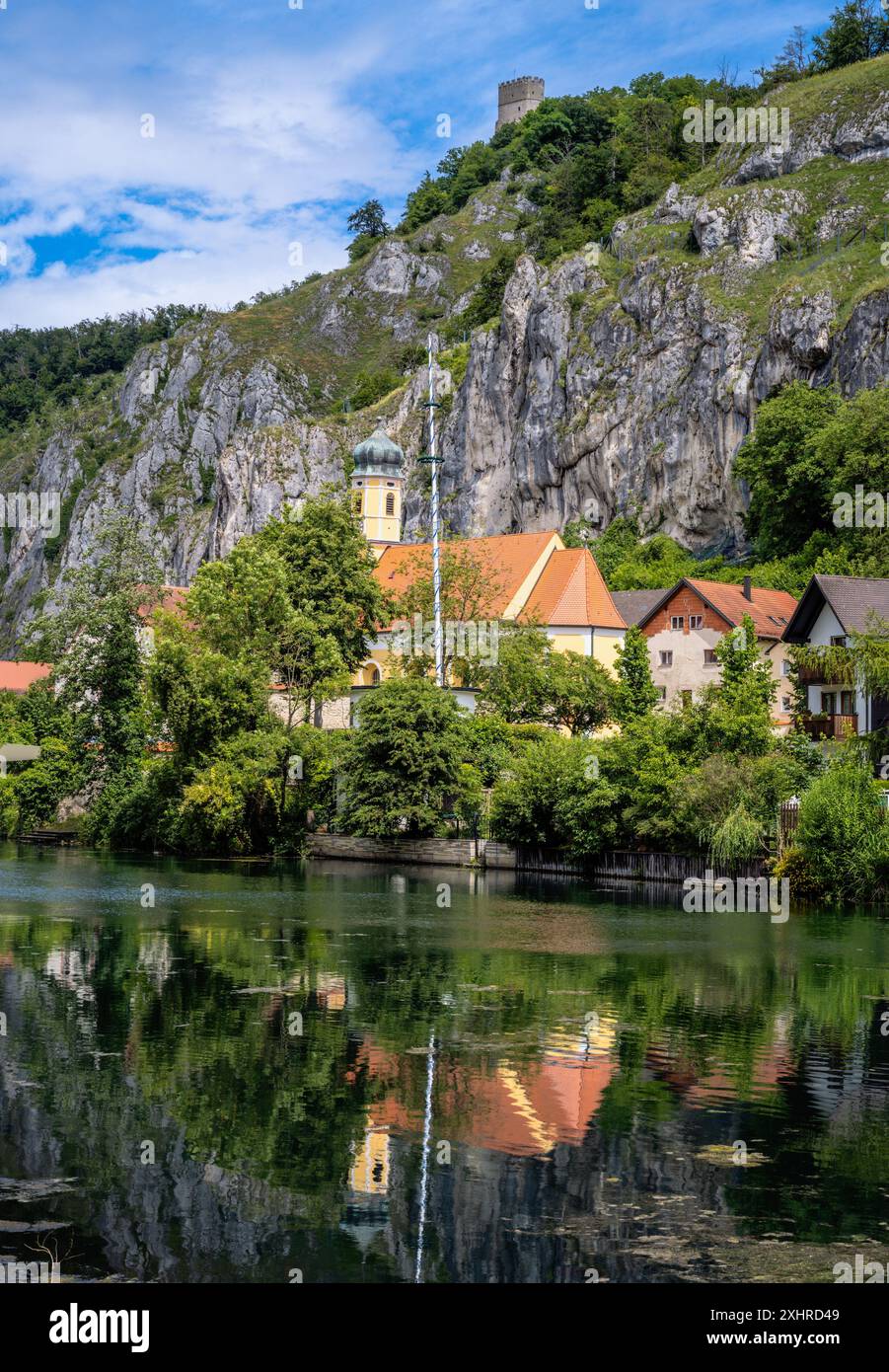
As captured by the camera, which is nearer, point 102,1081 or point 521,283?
point 102,1081

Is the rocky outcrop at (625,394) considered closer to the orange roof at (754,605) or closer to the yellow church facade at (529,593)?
the yellow church facade at (529,593)

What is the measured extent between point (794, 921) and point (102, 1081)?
2485 centimetres

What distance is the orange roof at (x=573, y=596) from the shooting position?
85750 millimetres

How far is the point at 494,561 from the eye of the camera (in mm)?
91625

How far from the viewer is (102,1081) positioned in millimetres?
18750

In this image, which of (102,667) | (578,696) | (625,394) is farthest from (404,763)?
(625,394)

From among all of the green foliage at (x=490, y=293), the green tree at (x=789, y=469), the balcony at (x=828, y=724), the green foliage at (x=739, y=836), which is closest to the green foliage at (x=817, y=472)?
the green tree at (x=789, y=469)

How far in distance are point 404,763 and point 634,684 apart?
9.96 meters

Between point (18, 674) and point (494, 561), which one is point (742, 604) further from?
point (18, 674)

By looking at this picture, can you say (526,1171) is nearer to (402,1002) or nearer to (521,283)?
(402,1002)

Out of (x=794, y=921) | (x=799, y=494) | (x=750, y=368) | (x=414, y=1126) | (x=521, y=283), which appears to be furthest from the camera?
(x=521, y=283)

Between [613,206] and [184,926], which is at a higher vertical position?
[613,206]
